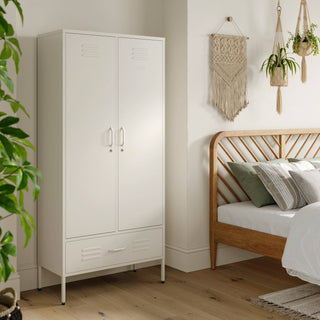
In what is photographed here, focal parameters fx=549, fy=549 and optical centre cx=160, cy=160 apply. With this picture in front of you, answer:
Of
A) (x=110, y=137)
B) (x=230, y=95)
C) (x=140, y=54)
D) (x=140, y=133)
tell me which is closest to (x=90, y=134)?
(x=110, y=137)

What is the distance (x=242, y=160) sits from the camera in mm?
4418

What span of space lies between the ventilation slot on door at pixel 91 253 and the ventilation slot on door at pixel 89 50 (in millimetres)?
1239

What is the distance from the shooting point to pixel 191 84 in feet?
13.4

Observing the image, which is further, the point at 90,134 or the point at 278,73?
the point at 278,73

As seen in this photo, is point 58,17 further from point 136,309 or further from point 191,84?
point 136,309

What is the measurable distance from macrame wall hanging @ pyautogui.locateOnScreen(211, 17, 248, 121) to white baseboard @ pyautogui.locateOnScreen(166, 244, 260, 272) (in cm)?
104

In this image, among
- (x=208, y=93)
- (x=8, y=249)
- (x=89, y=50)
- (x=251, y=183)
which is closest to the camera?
(x=8, y=249)

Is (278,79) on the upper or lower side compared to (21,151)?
upper

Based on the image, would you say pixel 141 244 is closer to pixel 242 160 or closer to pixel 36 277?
pixel 36 277

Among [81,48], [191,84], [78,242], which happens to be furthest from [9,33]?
[191,84]

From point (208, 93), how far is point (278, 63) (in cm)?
65

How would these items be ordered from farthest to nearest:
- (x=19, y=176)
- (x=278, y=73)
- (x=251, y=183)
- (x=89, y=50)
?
(x=278, y=73)
(x=251, y=183)
(x=89, y=50)
(x=19, y=176)

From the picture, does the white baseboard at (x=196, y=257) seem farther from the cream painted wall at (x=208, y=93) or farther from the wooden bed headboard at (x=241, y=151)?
the wooden bed headboard at (x=241, y=151)

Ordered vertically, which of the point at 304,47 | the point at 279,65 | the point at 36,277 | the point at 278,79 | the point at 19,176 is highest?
the point at 304,47
